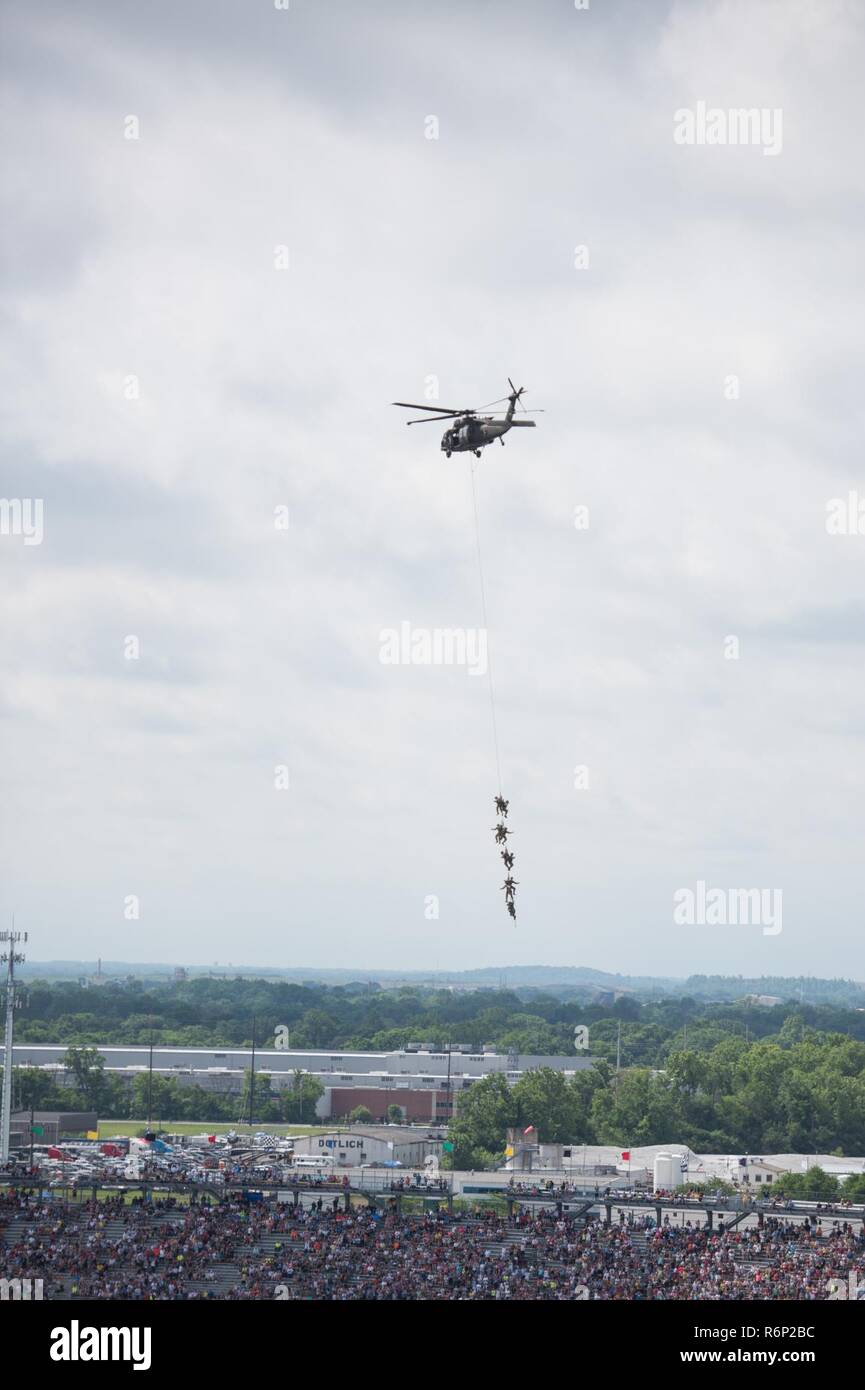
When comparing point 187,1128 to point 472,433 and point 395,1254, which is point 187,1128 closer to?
point 395,1254

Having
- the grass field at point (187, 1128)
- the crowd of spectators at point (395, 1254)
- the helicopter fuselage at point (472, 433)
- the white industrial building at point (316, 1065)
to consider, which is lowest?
the grass field at point (187, 1128)

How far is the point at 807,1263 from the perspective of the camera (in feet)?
180

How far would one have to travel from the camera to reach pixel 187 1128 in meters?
130

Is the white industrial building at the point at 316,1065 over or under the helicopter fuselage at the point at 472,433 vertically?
under

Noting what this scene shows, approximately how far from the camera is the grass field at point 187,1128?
411ft

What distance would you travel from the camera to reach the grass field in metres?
125

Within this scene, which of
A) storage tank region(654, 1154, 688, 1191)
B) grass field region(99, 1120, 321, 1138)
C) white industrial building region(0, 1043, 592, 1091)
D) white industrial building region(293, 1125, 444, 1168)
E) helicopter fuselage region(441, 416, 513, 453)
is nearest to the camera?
helicopter fuselage region(441, 416, 513, 453)

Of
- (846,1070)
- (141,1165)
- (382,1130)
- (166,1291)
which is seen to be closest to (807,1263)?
(166,1291)

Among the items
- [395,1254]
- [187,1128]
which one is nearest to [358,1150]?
[187,1128]

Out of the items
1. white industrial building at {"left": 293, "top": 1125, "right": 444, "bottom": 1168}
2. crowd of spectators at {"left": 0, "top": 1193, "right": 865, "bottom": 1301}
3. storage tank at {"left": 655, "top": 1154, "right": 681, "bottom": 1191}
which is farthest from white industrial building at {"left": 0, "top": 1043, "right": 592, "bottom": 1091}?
crowd of spectators at {"left": 0, "top": 1193, "right": 865, "bottom": 1301}

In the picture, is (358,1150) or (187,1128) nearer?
(358,1150)

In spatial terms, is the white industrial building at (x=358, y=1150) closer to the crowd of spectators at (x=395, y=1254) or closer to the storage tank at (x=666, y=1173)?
the storage tank at (x=666, y=1173)

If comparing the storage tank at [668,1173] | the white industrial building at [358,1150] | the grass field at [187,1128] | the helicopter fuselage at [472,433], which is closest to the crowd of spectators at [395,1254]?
the storage tank at [668,1173]

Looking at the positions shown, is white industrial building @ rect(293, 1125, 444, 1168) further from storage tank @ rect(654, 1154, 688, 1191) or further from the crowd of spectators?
the crowd of spectators
